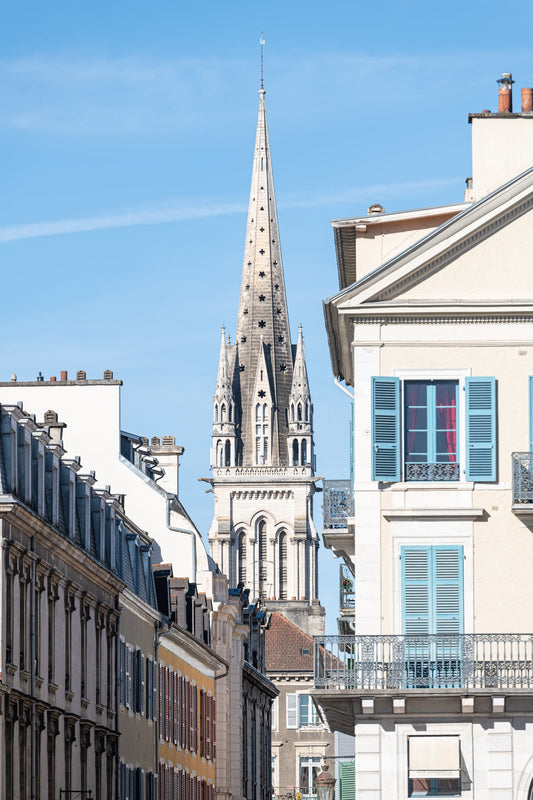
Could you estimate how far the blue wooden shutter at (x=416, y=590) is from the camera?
3812cm

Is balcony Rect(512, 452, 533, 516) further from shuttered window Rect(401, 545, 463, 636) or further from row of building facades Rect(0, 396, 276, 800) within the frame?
row of building facades Rect(0, 396, 276, 800)

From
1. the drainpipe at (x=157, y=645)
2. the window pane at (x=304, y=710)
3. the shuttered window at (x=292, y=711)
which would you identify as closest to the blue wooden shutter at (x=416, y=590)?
the drainpipe at (x=157, y=645)

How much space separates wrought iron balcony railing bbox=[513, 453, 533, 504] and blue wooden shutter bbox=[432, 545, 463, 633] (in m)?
1.55

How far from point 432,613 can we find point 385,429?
12.1ft

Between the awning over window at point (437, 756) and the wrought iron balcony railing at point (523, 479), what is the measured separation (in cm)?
477

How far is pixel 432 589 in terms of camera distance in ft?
125

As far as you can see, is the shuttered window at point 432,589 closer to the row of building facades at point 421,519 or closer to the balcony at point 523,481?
the row of building facades at point 421,519

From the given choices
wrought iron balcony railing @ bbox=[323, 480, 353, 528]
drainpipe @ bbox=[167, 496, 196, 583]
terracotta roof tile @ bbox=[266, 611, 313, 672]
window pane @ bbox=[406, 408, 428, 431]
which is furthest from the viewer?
Answer: terracotta roof tile @ bbox=[266, 611, 313, 672]

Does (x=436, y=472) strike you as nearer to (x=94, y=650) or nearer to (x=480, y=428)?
(x=480, y=428)

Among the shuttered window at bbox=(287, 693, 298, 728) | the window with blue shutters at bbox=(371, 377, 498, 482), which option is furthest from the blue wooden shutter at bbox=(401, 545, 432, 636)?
the shuttered window at bbox=(287, 693, 298, 728)

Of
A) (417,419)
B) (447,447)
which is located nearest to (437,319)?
(417,419)

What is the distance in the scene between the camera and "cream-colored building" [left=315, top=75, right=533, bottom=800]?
122ft

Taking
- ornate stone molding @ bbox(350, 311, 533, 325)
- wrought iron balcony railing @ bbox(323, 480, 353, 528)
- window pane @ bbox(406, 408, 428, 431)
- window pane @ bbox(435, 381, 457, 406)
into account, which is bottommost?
wrought iron balcony railing @ bbox(323, 480, 353, 528)

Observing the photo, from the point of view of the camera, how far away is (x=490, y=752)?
37.0m
